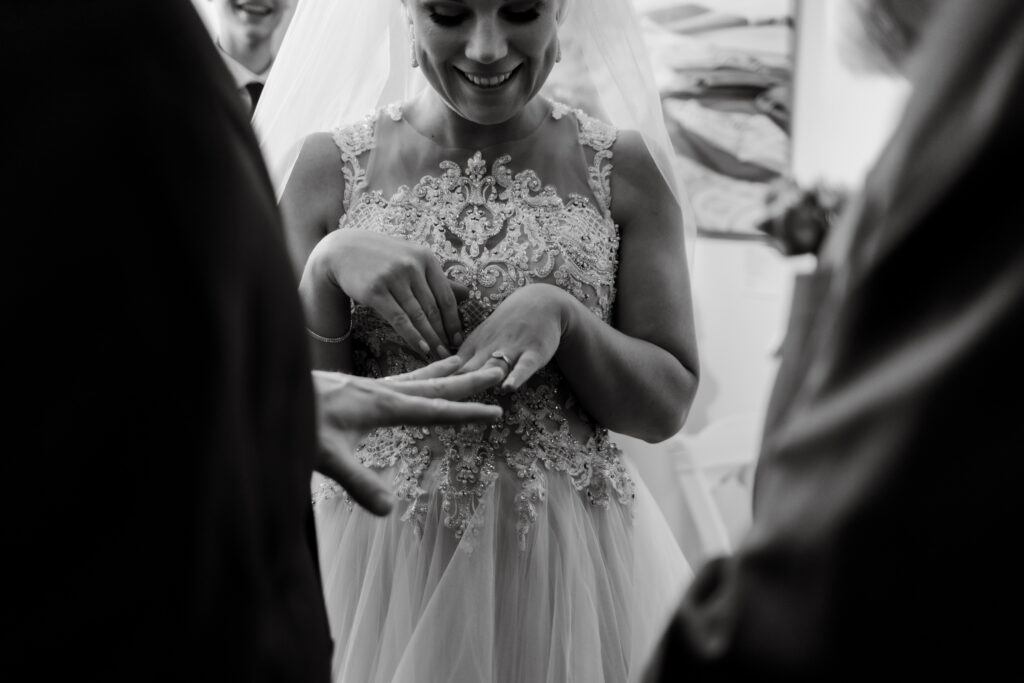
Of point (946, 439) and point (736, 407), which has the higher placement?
point (946, 439)

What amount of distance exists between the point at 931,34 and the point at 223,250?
Answer: 1.35 feet

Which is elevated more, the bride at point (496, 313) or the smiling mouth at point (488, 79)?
the smiling mouth at point (488, 79)

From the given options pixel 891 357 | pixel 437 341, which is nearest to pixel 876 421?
pixel 891 357

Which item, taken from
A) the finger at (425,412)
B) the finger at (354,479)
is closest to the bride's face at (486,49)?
the finger at (425,412)

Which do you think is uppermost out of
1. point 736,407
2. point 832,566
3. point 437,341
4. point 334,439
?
point 832,566

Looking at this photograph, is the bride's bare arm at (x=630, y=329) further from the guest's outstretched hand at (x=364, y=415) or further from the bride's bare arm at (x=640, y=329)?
the guest's outstretched hand at (x=364, y=415)

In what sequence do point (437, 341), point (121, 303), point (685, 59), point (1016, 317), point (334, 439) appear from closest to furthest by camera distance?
point (1016, 317) → point (121, 303) → point (334, 439) → point (437, 341) → point (685, 59)

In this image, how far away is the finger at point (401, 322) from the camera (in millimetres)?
1584

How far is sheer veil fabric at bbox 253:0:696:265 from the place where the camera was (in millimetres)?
1889

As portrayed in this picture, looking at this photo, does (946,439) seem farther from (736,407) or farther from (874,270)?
(736,407)

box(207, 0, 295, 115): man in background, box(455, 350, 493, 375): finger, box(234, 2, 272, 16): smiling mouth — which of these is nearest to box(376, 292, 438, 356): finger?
box(455, 350, 493, 375): finger

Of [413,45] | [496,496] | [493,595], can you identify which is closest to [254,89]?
[413,45]

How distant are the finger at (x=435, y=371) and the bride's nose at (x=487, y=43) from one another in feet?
1.56

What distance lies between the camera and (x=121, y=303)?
0.65 m
